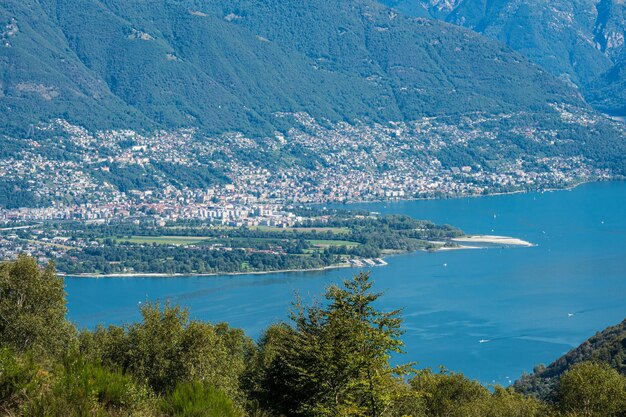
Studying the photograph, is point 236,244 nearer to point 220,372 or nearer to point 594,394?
point 594,394

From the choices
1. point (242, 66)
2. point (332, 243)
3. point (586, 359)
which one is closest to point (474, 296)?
point (332, 243)

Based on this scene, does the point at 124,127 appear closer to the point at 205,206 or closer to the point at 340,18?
the point at 205,206

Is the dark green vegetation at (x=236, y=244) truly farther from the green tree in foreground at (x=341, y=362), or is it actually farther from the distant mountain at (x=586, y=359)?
the green tree in foreground at (x=341, y=362)

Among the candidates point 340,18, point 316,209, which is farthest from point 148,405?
point 340,18

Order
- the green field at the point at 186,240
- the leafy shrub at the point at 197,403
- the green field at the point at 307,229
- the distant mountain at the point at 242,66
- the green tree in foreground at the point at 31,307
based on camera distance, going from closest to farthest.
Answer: the leafy shrub at the point at 197,403 → the green tree in foreground at the point at 31,307 → the green field at the point at 186,240 → the green field at the point at 307,229 → the distant mountain at the point at 242,66

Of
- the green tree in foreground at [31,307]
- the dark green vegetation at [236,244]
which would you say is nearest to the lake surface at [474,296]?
the dark green vegetation at [236,244]

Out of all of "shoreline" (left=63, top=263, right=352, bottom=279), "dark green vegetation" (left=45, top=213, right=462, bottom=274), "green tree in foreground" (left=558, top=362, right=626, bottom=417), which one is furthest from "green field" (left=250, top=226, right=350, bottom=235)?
"green tree in foreground" (left=558, top=362, right=626, bottom=417)

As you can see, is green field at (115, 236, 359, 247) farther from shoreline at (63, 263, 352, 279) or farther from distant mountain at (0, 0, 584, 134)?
distant mountain at (0, 0, 584, 134)
